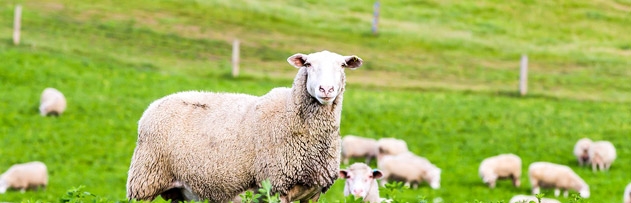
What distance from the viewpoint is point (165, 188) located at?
30.1ft

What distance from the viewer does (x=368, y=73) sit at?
3300cm

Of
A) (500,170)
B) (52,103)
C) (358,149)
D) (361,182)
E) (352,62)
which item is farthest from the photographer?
(52,103)

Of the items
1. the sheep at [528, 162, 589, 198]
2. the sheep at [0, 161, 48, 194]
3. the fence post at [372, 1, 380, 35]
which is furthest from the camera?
the fence post at [372, 1, 380, 35]

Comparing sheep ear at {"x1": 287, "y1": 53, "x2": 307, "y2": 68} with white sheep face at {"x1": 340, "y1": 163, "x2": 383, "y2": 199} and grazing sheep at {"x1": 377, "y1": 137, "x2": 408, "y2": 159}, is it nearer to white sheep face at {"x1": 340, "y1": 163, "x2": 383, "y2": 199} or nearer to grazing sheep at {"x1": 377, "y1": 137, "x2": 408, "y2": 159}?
white sheep face at {"x1": 340, "y1": 163, "x2": 383, "y2": 199}

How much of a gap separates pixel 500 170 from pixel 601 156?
2.78 meters

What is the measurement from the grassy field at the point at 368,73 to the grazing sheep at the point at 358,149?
1.33 metres

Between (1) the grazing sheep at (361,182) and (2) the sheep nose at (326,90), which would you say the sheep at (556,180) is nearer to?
(1) the grazing sheep at (361,182)

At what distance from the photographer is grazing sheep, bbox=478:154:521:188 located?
19734mm

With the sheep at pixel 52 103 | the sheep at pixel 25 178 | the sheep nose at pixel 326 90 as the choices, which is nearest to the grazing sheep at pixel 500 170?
the sheep at pixel 25 178

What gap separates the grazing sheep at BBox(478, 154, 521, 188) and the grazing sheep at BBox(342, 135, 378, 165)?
2.34m

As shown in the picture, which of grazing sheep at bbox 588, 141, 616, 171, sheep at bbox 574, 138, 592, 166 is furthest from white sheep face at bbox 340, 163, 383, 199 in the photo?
sheep at bbox 574, 138, 592, 166

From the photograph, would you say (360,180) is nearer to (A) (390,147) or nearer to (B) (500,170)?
(B) (500,170)

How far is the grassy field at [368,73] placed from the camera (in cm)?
2170

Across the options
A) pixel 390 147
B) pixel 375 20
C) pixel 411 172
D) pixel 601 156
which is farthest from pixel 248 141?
pixel 375 20
